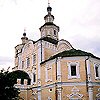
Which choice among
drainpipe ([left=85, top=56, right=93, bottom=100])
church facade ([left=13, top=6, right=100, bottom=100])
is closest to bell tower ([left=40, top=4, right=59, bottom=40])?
church facade ([left=13, top=6, right=100, bottom=100])

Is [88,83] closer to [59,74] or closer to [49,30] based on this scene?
→ [59,74]

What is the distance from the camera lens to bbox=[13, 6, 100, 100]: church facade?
29.2 metres

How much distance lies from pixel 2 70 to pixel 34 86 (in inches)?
564

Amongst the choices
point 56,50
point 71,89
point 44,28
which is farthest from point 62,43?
point 71,89

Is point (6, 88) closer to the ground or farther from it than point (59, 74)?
closer to the ground

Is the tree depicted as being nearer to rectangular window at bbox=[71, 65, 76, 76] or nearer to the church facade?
the church facade

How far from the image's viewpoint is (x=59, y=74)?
30.0m

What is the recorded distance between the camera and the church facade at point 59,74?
1148 inches

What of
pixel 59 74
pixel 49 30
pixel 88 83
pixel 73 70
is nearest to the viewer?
pixel 88 83

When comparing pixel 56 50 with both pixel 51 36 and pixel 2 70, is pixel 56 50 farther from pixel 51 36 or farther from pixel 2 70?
pixel 2 70

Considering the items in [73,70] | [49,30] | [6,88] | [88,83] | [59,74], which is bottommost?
[6,88]

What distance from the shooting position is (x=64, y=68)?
1195 inches

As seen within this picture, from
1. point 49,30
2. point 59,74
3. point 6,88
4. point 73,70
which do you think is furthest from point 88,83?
point 49,30

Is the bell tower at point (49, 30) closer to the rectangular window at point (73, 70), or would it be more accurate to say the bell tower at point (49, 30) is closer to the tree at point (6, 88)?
the rectangular window at point (73, 70)
